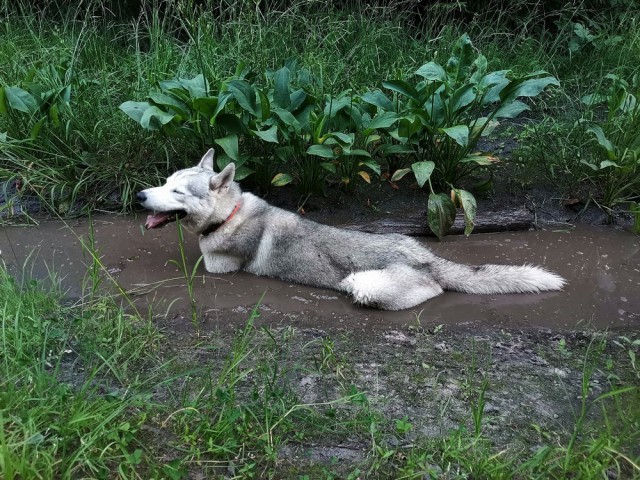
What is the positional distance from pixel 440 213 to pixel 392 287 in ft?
3.93

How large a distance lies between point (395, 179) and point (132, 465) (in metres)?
3.60

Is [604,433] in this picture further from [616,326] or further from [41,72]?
[41,72]

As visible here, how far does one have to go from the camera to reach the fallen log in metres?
5.19

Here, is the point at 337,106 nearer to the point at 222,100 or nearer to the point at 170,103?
the point at 222,100

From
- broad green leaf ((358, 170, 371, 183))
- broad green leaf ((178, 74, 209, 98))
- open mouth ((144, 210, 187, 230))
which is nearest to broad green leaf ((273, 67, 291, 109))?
broad green leaf ((178, 74, 209, 98))

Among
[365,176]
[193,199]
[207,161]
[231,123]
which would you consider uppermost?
[231,123]

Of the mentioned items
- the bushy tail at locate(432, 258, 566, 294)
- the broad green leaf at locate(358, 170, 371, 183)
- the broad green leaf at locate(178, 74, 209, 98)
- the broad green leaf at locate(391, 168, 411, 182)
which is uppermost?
the broad green leaf at locate(178, 74, 209, 98)

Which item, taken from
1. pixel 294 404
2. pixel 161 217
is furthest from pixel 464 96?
pixel 294 404

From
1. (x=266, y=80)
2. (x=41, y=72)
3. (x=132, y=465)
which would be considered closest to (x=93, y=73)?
(x=41, y=72)

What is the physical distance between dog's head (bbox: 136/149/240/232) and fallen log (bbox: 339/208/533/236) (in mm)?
1241

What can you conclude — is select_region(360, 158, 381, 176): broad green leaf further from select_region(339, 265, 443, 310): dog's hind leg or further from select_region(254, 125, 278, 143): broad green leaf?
select_region(339, 265, 443, 310): dog's hind leg

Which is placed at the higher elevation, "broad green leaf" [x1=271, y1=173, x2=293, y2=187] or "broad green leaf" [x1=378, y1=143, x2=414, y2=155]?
"broad green leaf" [x1=378, y1=143, x2=414, y2=155]

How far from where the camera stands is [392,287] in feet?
13.2

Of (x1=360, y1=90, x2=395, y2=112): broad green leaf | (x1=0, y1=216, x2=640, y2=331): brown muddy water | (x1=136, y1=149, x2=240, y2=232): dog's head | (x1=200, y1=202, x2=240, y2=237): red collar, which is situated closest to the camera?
(x1=0, y1=216, x2=640, y2=331): brown muddy water
